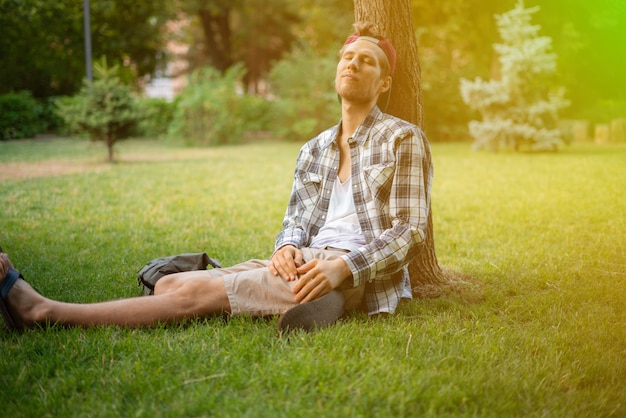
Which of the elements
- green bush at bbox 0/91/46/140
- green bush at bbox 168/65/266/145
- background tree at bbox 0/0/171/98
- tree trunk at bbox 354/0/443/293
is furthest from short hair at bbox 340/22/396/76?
background tree at bbox 0/0/171/98

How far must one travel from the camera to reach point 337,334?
10.6ft

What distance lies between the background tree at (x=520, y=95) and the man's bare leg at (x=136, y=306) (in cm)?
1457

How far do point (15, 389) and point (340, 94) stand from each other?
2.39 metres

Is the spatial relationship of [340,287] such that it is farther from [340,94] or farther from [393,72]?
[393,72]

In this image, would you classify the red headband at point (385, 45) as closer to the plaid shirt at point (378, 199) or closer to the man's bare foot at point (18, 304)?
the plaid shirt at point (378, 199)

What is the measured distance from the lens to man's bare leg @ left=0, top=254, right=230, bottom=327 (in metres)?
3.23

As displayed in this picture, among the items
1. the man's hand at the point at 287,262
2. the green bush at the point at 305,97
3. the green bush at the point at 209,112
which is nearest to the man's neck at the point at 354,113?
the man's hand at the point at 287,262

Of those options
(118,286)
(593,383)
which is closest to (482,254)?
(593,383)

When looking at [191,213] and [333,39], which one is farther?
[333,39]

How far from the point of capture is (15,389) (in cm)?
267

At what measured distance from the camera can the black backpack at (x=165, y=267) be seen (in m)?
3.71

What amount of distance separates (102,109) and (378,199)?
1053 centimetres

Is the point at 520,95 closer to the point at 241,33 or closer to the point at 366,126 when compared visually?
the point at 366,126

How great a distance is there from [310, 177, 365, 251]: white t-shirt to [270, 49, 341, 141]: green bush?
1641 cm
